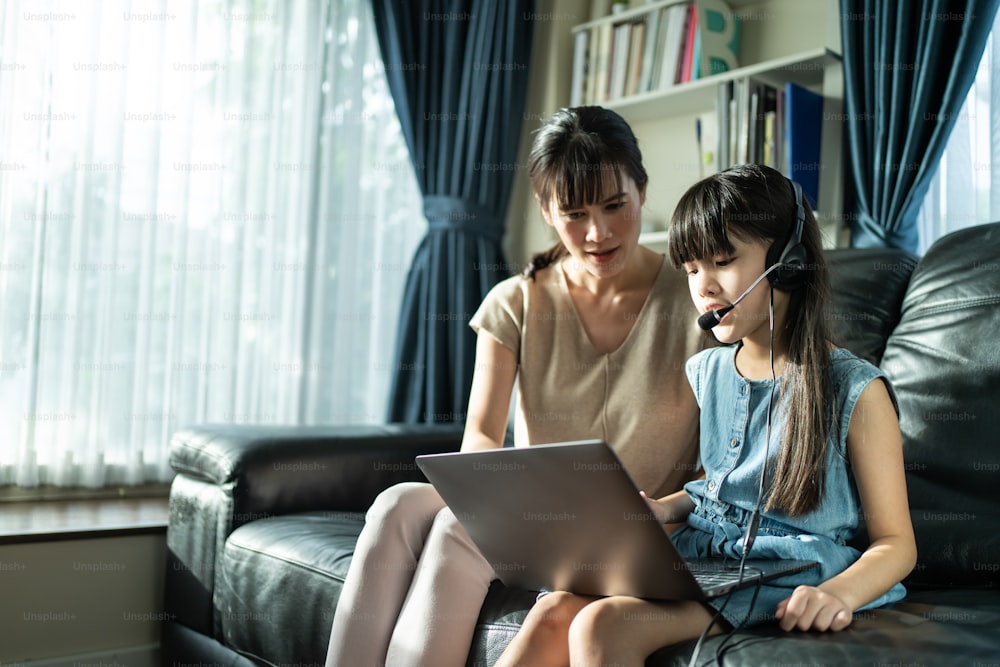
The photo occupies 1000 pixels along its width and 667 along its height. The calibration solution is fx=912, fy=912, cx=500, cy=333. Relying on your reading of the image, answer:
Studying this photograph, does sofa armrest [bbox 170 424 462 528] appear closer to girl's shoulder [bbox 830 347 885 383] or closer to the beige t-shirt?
the beige t-shirt

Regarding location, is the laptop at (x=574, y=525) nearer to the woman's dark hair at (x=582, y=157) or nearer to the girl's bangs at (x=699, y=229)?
the girl's bangs at (x=699, y=229)

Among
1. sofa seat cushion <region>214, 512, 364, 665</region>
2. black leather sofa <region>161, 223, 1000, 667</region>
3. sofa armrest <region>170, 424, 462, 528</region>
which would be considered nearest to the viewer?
black leather sofa <region>161, 223, 1000, 667</region>

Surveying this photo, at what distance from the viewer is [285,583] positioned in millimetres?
1561

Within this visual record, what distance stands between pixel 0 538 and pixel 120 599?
301 mm

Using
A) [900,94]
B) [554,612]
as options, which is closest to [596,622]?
[554,612]

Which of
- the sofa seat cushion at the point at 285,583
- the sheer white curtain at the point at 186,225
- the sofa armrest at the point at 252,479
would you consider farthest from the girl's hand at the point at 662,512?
the sheer white curtain at the point at 186,225

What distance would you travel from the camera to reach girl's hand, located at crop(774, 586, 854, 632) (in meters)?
0.99

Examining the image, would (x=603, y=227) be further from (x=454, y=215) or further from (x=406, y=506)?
(x=454, y=215)

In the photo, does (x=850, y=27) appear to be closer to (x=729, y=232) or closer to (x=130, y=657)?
(x=729, y=232)

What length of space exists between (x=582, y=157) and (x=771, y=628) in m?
0.82

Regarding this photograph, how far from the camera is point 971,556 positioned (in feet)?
4.40

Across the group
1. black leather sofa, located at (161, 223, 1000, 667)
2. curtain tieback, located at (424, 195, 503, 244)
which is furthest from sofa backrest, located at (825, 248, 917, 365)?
curtain tieback, located at (424, 195, 503, 244)

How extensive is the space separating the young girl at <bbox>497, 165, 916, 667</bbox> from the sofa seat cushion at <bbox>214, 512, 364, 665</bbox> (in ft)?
1.64

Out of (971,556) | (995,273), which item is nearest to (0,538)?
(971,556)
